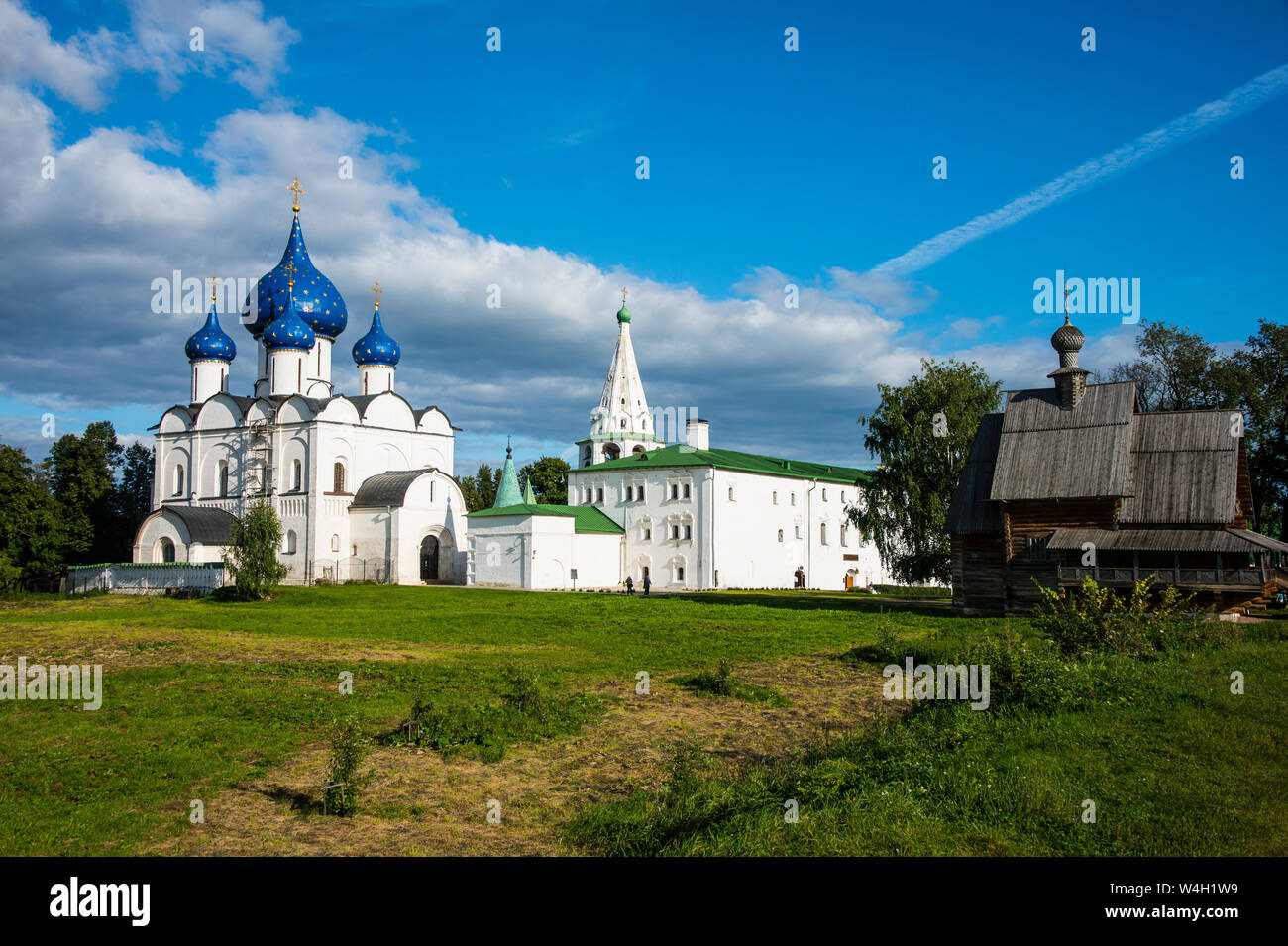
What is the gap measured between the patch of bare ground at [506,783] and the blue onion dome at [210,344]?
39.9 metres

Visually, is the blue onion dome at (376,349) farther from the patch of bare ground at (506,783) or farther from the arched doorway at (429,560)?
the patch of bare ground at (506,783)

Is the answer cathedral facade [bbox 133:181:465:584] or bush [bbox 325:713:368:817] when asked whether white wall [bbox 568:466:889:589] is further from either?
bush [bbox 325:713:368:817]

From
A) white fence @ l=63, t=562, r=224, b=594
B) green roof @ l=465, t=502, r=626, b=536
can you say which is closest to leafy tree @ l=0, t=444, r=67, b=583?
white fence @ l=63, t=562, r=224, b=594

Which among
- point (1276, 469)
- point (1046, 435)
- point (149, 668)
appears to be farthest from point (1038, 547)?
point (149, 668)

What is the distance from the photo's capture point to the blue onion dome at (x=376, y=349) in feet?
146

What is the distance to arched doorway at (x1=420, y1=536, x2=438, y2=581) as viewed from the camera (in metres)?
41.0

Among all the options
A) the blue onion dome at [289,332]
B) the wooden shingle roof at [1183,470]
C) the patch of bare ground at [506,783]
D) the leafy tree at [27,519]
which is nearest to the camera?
the patch of bare ground at [506,783]

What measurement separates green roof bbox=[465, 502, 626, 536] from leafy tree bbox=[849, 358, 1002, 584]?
13986mm

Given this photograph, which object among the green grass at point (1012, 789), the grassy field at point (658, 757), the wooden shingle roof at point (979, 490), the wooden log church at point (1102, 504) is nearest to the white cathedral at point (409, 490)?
the wooden shingle roof at point (979, 490)

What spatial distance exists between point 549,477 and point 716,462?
83.0ft

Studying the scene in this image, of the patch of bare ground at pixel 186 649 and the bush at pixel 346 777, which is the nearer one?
the bush at pixel 346 777

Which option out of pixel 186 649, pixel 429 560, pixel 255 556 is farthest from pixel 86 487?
pixel 186 649

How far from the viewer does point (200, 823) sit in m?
7.07
